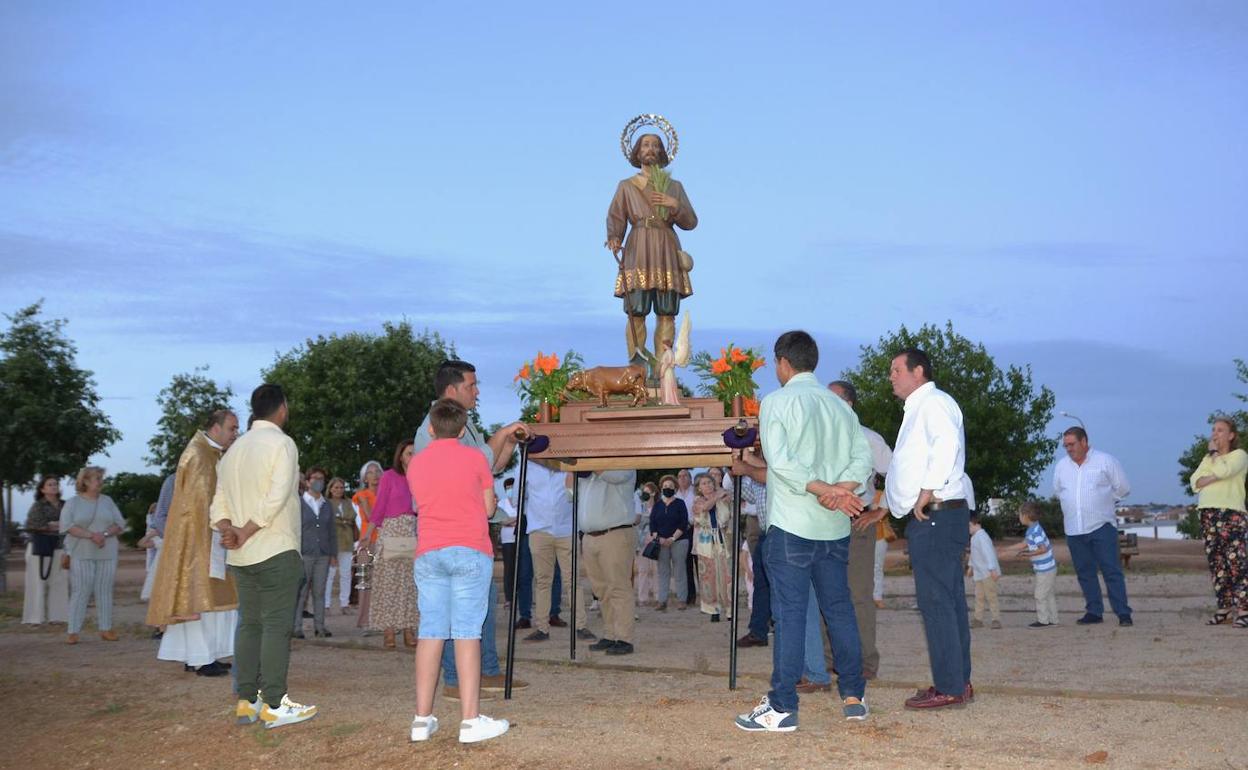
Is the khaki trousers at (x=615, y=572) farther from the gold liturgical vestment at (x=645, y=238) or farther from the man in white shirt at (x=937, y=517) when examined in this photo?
the man in white shirt at (x=937, y=517)

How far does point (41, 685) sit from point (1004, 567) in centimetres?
2478

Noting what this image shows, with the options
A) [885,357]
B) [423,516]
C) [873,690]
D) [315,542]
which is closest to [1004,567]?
[315,542]

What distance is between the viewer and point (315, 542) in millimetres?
13891

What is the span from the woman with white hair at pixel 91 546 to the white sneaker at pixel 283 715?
7.06 metres

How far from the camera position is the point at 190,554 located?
32.5 feet

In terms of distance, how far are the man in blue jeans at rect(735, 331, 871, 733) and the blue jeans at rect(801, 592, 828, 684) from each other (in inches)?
42.2

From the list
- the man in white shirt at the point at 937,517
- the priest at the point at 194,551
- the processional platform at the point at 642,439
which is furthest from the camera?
the priest at the point at 194,551

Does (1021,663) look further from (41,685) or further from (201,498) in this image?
(41,685)

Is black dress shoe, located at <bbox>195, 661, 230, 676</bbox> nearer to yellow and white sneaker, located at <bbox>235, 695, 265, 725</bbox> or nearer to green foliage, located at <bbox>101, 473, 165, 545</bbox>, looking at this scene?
yellow and white sneaker, located at <bbox>235, 695, 265, 725</bbox>

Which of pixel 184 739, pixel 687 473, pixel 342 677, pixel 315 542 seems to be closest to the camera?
pixel 184 739

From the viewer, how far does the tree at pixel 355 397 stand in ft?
158

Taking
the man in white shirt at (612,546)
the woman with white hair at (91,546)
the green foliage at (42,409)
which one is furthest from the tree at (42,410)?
the man in white shirt at (612,546)

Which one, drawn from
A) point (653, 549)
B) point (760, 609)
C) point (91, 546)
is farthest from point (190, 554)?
point (653, 549)

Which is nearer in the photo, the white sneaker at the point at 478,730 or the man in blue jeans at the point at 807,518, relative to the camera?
the white sneaker at the point at 478,730
